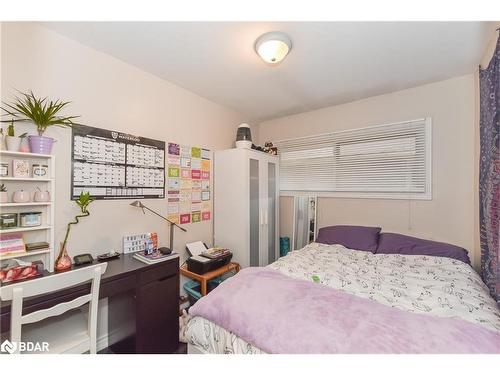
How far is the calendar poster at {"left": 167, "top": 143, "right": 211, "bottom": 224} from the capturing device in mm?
2375

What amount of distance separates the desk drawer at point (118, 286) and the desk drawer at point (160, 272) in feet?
0.21

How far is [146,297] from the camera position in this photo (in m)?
1.63

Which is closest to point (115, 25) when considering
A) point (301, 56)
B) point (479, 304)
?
point (301, 56)

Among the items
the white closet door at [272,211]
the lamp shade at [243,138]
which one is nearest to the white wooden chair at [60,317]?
the lamp shade at [243,138]

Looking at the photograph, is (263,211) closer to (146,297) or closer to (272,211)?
(272,211)

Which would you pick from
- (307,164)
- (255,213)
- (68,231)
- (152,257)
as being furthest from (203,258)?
(307,164)

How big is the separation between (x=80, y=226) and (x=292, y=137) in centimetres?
269

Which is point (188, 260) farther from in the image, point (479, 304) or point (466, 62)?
point (466, 62)

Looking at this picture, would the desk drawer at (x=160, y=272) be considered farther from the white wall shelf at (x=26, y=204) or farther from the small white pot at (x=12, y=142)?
the small white pot at (x=12, y=142)

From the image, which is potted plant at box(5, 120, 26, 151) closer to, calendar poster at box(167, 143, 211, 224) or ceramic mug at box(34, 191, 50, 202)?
ceramic mug at box(34, 191, 50, 202)

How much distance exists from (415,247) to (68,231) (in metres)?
2.90

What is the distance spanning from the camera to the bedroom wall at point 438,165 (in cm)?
218

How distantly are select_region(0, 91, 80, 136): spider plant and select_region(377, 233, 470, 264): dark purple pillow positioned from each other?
2.92 metres

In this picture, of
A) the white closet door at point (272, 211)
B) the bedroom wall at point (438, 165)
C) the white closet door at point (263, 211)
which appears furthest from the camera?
the white closet door at point (272, 211)
